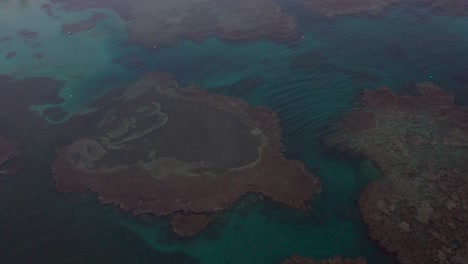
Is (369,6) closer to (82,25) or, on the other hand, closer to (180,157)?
(180,157)

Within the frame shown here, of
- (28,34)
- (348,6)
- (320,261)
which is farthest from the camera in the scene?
(28,34)

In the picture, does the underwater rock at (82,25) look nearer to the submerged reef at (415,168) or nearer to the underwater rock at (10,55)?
the underwater rock at (10,55)

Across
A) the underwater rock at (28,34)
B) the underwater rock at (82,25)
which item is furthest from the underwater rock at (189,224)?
the underwater rock at (28,34)

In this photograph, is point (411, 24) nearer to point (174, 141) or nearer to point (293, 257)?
point (174, 141)

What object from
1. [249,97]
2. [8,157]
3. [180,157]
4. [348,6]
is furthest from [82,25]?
[348,6]

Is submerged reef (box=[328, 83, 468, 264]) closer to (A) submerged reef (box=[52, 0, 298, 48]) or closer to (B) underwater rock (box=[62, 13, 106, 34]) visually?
(A) submerged reef (box=[52, 0, 298, 48])

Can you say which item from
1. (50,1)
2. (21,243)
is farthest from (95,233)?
(50,1)
